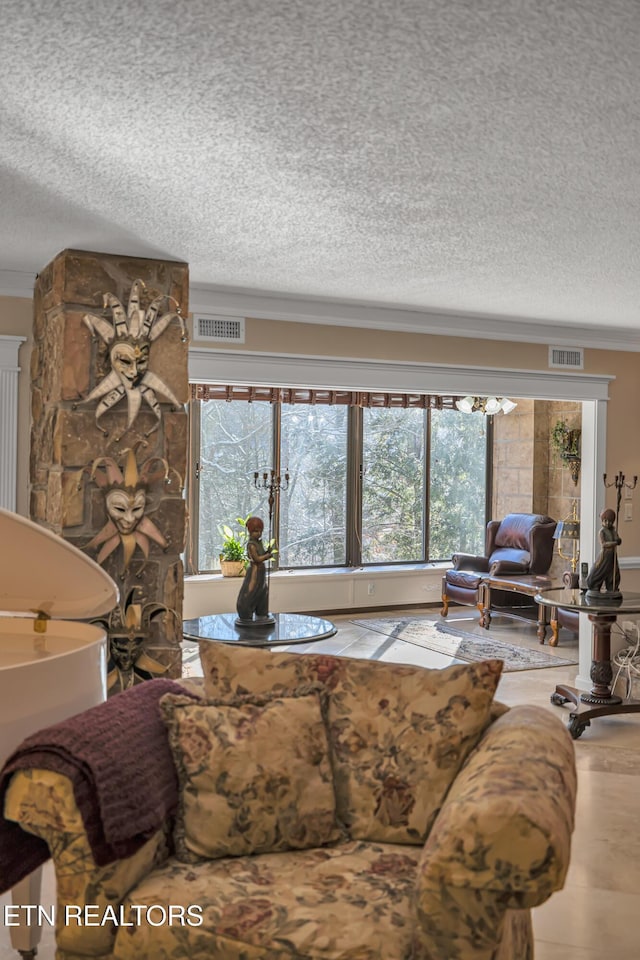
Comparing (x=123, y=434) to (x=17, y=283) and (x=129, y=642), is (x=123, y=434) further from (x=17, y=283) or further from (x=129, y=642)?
(x=17, y=283)

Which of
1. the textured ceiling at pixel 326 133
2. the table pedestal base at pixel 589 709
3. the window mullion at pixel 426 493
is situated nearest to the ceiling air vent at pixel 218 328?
the textured ceiling at pixel 326 133

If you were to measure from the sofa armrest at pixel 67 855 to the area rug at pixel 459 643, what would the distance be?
183 inches

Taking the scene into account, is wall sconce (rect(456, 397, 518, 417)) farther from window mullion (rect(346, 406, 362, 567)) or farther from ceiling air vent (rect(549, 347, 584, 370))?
ceiling air vent (rect(549, 347, 584, 370))

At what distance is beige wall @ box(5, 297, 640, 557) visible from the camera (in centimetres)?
444

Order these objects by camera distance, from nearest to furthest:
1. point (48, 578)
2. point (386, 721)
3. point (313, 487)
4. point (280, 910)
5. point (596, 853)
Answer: point (280, 910) → point (48, 578) → point (386, 721) → point (596, 853) → point (313, 487)

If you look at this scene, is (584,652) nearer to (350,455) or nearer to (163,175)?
(350,455)

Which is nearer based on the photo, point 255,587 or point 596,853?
point 596,853

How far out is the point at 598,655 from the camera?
16.7 ft

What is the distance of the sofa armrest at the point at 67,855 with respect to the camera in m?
1.86

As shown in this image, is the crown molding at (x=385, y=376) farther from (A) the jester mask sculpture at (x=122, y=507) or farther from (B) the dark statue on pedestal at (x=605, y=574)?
(B) the dark statue on pedestal at (x=605, y=574)

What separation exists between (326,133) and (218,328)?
2.63 m

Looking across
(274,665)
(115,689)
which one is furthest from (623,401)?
(274,665)

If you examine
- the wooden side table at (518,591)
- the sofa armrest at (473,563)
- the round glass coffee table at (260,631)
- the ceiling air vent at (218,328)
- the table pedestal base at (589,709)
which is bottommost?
the table pedestal base at (589,709)

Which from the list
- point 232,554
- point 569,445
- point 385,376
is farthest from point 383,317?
point 569,445
